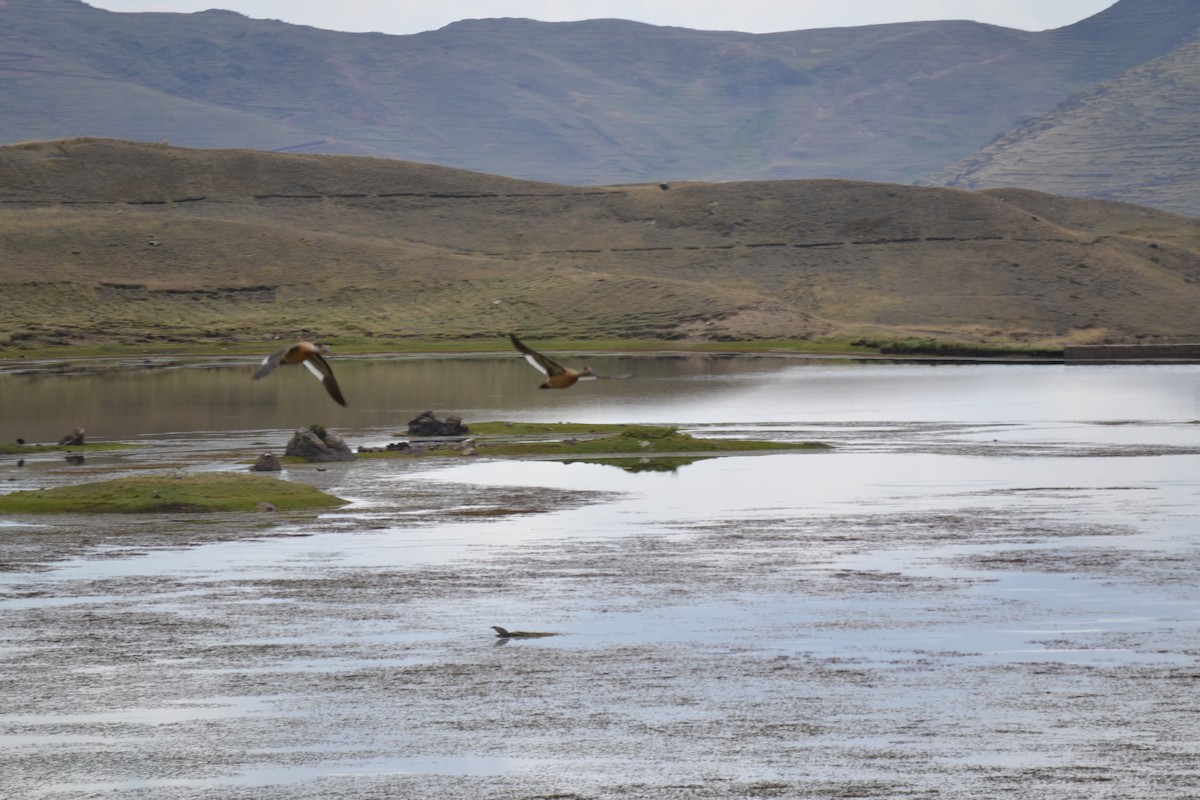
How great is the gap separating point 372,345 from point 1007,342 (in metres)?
54.0

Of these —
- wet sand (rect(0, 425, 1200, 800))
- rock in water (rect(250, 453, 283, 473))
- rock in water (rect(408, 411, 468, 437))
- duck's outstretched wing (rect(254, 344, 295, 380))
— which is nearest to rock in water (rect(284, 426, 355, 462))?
rock in water (rect(250, 453, 283, 473))

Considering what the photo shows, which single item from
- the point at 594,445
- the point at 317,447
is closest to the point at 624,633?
the point at 317,447

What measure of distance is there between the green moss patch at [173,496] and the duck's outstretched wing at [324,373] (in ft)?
91.0

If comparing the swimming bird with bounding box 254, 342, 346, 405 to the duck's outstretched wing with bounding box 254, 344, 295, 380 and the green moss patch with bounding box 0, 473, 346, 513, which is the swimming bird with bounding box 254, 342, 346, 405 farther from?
the green moss patch with bounding box 0, 473, 346, 513

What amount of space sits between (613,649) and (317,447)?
31.0 metres

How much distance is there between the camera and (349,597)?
105 feet

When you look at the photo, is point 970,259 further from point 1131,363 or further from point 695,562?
point 695,562

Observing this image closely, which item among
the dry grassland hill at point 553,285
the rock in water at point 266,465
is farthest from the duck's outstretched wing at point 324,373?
the dry grassland hill at point 553,285

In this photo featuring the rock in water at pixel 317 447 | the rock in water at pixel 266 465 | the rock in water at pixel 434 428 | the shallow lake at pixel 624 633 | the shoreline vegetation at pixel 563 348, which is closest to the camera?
the shallow lake at pixel 624 633

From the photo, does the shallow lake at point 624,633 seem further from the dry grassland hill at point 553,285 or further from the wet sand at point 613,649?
the dry grassland hill at point 553,285

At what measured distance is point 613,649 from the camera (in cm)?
2716

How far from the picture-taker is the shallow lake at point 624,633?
20609 millimetres

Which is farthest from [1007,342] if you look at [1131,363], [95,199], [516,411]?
[95,199]

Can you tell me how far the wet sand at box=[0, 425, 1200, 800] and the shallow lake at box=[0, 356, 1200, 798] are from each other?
8 cm
